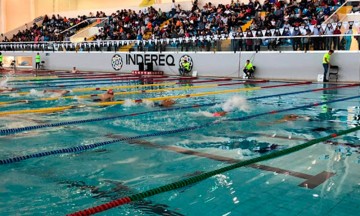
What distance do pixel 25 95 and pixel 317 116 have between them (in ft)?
24.3

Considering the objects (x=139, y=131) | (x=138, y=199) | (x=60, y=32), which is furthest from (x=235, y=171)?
(x=60, y=32)

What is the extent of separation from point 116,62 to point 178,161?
19.3m

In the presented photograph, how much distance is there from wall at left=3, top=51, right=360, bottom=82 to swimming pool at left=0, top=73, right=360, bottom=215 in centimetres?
752

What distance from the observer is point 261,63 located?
56.6 ft

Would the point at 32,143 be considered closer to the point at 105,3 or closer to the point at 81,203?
the point at 81,203

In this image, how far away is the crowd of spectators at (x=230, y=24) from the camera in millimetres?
16188

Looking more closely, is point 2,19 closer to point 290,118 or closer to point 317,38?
point 317,38

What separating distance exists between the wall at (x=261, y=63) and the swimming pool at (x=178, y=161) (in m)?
7.52

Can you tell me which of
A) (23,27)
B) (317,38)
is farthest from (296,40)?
(23,27)

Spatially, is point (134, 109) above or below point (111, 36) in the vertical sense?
below

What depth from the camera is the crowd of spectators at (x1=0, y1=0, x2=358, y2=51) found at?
53.1 feet

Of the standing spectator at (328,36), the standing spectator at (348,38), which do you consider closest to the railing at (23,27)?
the standing spectator at (328,36)

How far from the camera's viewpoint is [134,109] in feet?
27.2

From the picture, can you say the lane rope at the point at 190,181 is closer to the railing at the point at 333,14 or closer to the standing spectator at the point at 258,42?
the railing at the point at 333,14
